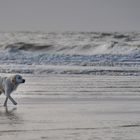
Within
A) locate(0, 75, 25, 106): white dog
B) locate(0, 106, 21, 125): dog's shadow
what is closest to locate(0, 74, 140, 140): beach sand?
locate(0, 106, 21, 125): dog's shadow

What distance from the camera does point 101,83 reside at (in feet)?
54.1

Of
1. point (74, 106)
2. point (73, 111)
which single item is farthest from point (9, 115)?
point (74, 106)

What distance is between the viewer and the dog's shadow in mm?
9484

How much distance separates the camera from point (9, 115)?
1027cm

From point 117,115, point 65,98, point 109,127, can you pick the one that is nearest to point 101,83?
point 65,98

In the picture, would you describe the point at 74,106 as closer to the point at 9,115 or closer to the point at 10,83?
the point at 10,83

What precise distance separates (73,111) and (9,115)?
1.22m

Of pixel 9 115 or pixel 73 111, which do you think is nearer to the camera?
pixel 9 115

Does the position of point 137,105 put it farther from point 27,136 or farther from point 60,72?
point 60,72

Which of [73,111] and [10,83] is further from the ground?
[10,83]

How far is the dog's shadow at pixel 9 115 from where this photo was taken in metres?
9.48

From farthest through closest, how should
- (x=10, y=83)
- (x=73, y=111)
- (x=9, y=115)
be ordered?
(x=10, y=83), (x=73, y=111), (x=9, y=115)

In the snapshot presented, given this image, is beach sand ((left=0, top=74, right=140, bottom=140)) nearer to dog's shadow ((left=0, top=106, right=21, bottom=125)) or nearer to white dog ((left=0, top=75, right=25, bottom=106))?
dog's shadow ((left=0, top=106, right=21, bottom=125))

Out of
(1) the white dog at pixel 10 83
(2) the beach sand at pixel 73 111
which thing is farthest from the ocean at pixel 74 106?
(1) the white dog at pixel 10 83
